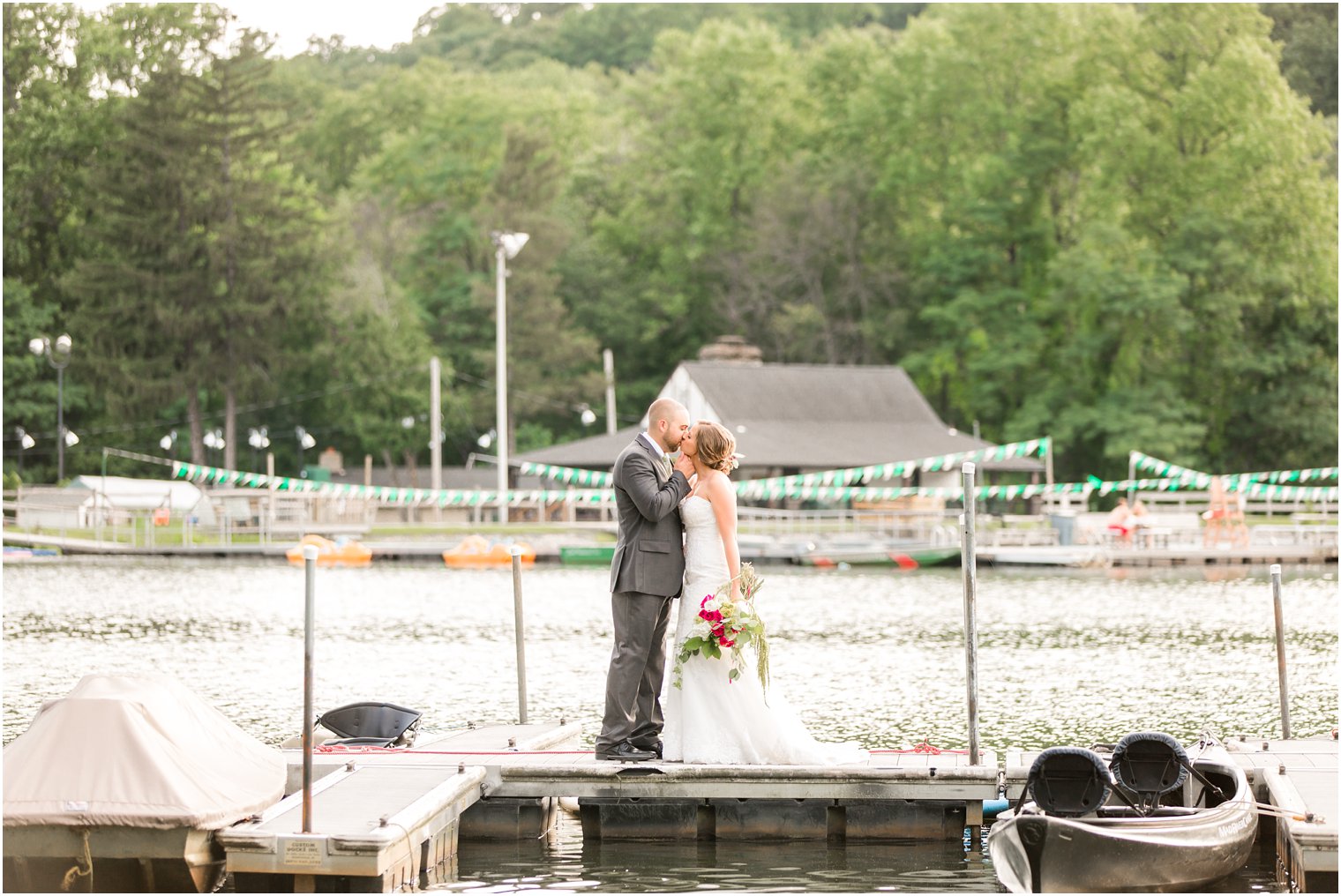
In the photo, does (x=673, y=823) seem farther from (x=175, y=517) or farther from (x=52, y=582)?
(x=175, y=517)

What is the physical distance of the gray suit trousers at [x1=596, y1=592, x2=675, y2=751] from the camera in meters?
11.4

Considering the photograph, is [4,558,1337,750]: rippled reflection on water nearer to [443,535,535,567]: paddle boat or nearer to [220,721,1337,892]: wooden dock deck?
[220,721,1337,892]: wooden dock deck

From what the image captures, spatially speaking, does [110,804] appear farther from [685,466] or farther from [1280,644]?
[1280,644]

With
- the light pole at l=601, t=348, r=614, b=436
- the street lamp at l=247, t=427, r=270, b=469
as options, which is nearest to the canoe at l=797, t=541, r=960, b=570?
the light pole at l=601, t=348, r=614, b=436

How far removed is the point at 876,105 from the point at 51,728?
7485cm

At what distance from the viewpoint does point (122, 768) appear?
10359 mm

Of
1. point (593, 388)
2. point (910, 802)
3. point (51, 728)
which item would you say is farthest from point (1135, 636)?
point (593, 388)

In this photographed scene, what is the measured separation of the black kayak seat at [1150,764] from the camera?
443 inches

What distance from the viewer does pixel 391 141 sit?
301 ft

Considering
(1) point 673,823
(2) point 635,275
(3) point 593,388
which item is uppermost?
(2) point 635,275

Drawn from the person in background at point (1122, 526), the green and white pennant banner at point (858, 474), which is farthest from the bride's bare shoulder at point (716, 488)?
the person in background at point (1122, 526)

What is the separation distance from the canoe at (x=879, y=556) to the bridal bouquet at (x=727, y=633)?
3531cm

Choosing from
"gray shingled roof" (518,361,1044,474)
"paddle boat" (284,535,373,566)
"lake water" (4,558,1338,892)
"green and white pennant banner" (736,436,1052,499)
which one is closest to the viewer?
"lake water" (4,558,1338,892)

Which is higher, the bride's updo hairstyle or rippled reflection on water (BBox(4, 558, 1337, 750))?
the bride's updo hairstyle
